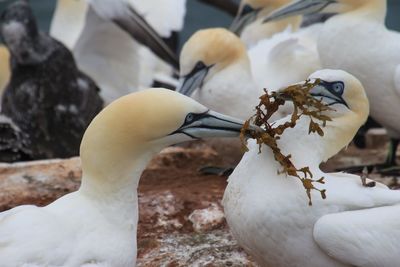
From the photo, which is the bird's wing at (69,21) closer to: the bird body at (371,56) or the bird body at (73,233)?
the bird body at (371,56)

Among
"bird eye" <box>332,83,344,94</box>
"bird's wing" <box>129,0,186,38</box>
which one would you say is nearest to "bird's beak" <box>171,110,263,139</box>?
"bird eye" <box>332,83,344,94</box>

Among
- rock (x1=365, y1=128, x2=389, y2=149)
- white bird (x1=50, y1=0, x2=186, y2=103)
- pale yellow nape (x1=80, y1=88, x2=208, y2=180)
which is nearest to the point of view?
pale yellow nape (x1=80, y1=88, x2=208, y2=180)

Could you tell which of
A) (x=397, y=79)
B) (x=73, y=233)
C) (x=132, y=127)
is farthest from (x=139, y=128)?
(x=397, y=79)

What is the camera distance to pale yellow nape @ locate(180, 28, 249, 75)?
21.0ft

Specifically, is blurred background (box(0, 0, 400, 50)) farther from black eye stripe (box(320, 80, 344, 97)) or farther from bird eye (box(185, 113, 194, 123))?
bird eye (box(185, 113, 194, 123))

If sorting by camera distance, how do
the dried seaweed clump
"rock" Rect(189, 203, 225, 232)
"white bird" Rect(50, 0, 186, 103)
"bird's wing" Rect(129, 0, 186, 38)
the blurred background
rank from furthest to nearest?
the blurred background < "bird's wing" Rect(129, 0, 186, 38) < "white bird" Rect(50, 0, 186, 103) < "rock" Rect(189, 203, 225, 232) < the dried seaweed clump

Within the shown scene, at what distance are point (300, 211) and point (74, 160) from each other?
239 cm

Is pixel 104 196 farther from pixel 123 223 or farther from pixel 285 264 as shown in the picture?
pixel 285 264

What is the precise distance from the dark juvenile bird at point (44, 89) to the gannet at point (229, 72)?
170 centimetres

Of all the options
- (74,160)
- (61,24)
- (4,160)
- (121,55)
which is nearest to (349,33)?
(74,160)

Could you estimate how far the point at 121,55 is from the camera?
30.9ft

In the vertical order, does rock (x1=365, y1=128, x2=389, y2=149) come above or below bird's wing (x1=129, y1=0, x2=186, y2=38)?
above

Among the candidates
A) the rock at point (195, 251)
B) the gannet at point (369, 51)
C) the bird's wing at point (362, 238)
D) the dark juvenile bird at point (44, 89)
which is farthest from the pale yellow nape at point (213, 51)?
the bird's wing at point (362, 238)

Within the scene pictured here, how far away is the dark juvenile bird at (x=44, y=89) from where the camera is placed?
7926 mm
